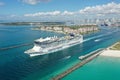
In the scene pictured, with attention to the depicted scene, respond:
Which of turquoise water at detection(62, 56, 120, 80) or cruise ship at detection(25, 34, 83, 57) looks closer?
turquoise water at detection(62, 56, 120, 80)

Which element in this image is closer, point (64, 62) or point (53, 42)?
point (64, 62)

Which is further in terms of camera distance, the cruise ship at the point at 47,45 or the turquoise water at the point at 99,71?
the cruise ship at the point at 47,45

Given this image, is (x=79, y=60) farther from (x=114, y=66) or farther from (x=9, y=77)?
(x=9, y=77)

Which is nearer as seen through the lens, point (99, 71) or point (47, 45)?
point (99, 71)

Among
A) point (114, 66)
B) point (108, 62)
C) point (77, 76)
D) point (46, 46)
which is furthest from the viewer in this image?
point (46, 46)

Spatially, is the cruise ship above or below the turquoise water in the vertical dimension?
above

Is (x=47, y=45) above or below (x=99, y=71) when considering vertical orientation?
above

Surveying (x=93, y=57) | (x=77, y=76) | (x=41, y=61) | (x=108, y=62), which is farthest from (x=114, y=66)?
(x=41, y=61)

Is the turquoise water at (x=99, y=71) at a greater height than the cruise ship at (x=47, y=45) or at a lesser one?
lesser

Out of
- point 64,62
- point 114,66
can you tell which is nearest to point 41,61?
point 64,62

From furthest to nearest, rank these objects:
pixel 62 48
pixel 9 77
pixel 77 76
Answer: pixel 62 48, pixel 77 76, pixel 9 77
